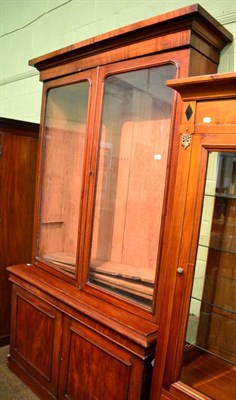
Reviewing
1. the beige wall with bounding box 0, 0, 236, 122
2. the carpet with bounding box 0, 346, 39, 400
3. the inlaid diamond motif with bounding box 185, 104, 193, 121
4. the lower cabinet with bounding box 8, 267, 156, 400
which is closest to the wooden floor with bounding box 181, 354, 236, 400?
the lower cabinet with bounding box 8, 267, 156, 400

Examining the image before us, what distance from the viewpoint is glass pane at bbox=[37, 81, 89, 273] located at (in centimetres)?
219

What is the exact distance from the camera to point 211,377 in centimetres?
133

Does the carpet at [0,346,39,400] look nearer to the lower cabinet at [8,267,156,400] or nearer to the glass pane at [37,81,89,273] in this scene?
the lower cabinet at [8,267,156,400]

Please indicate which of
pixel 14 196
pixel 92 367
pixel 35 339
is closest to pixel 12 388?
pixel 35 339

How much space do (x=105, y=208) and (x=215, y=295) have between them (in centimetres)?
86

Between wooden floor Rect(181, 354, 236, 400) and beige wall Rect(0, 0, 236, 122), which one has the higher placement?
beige wall Rect(0, 0, 236, 122)

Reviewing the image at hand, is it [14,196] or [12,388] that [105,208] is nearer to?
[14,196]

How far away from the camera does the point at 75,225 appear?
2260 mm

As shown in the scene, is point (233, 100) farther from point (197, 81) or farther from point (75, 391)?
point (75, 391)

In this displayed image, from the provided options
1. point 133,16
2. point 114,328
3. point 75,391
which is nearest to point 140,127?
point 133,16

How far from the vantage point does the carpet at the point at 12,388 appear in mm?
2082

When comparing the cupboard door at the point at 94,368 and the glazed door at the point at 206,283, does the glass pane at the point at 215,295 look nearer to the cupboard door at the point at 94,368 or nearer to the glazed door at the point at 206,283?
the glazed door at the point at 206,283

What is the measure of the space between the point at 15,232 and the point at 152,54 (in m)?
1.76

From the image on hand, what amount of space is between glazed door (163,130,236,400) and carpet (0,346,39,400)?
1261 millimetres
